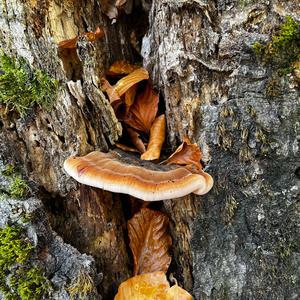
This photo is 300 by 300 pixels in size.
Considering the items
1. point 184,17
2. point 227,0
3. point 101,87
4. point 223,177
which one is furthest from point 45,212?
point 227,0

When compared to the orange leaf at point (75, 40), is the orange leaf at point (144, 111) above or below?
below

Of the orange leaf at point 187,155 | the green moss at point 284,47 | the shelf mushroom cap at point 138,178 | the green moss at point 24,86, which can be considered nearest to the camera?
the shelf mushroom cap at point 138,178

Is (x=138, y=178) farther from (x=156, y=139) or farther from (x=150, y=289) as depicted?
(x=150, y=289)

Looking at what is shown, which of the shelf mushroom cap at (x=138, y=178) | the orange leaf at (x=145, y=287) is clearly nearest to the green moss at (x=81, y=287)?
the orange leaf at (x=145, y=287)

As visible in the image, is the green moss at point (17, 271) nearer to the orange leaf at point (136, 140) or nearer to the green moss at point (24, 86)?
the green moss at point (24, 86)

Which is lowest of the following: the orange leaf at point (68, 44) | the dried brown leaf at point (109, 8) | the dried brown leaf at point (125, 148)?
the dried brown leaf at point (125, 148)

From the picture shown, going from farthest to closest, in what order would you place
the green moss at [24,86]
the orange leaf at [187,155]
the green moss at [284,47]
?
1. the green moss at [24,86]
2. the orange leaf at [187,155]
3. the green moss at [284,47]
